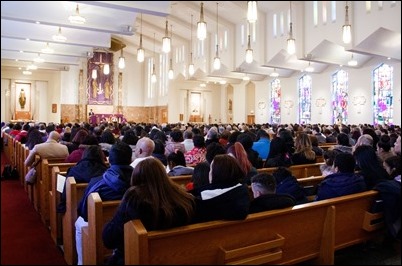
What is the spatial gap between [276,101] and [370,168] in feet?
57.4

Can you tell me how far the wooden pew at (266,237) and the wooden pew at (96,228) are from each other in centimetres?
74

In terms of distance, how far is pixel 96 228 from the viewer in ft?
9.04

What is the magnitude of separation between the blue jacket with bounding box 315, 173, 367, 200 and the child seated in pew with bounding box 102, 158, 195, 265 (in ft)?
5.16

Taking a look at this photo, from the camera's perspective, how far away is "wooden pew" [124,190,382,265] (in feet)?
6.71

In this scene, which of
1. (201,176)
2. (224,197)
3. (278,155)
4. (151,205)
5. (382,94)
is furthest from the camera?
(382,94)

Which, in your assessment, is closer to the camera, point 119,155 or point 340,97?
point 119,155

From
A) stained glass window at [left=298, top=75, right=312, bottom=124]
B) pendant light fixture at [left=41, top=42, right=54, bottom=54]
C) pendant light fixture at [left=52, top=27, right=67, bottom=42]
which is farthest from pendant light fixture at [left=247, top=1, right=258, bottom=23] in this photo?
stained glass window at [left=298, top=75, right=312, bottom=124]

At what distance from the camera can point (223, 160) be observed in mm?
2480

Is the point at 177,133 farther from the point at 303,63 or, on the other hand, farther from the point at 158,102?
the point at 158,102

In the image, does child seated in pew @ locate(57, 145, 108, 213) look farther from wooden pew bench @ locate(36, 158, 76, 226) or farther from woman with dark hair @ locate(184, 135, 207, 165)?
woman with dark hair @ locate(184, 135, 207, 165)

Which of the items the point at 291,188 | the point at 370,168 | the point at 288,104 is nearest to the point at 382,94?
the point at 288,104

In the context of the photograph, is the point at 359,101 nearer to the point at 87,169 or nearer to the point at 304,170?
the point at 304,170

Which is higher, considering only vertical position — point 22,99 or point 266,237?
point 22,99

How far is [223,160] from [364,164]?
2.02m
